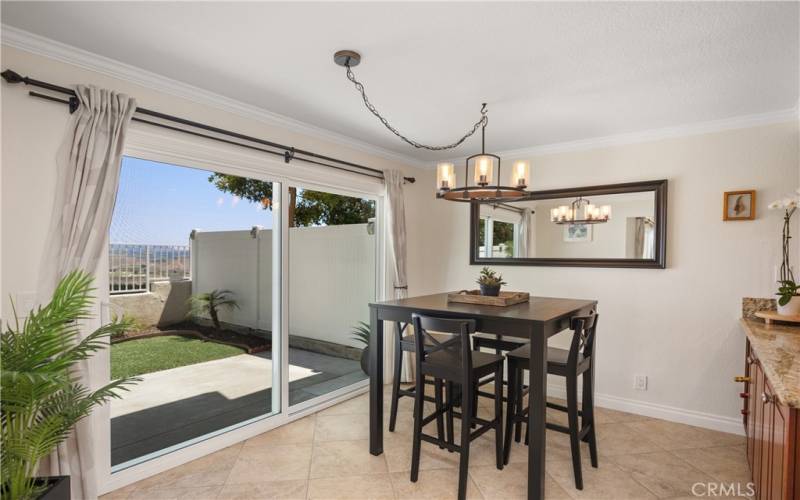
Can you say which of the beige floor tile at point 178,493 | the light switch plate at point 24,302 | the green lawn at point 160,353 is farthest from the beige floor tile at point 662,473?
the light switch plate at point 24,302

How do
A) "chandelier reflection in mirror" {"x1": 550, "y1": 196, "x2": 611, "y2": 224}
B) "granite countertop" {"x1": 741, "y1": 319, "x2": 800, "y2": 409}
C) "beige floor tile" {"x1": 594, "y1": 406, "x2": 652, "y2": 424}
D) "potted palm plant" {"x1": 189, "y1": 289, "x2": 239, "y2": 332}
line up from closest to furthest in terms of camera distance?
"granite countertop" {"x1": 741, "y1": 319, "x2": 800, "y2": 409} → "potted palm plant" {"x1": 189, "y1": 289, "x2": 239, "y2": 332} → "beige floor tile" {"x1": 594, "y1": 406, "x2": 652, "y2": 424} → "chandelier reflection in mirror" {"x1": 550, "y1": 196, "x2": 611, "y2": 224}

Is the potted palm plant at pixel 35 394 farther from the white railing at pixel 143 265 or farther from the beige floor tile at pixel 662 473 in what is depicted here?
the beige floor tile at pixel 662 473

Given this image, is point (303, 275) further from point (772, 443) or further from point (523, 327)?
point (772, 443)

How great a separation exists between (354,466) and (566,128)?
299 centimetres

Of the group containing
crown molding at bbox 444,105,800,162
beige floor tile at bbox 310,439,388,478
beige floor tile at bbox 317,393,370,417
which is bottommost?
beige floor tile at bbox 317,393,370,417

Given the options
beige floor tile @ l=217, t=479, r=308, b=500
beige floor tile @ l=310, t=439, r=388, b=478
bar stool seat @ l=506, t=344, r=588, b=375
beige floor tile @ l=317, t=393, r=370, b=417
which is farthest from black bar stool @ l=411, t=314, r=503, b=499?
beige floor tile @ l=317, t=393, r=370, b=417

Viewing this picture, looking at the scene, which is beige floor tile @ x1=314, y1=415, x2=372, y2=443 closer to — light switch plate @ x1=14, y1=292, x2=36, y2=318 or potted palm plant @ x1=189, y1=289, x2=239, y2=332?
potted palm plant @ x1=189, y1=289, x2=239, y2=332

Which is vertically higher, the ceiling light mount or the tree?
the ceiling light mount

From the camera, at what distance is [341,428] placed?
332 centimetres

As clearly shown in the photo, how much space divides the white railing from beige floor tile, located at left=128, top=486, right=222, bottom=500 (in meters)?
1.14

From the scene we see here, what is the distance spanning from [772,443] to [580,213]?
2495mm

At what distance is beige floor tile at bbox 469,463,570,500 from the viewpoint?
95.6 inches

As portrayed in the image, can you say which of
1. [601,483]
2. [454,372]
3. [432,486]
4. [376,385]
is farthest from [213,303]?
[601,483]

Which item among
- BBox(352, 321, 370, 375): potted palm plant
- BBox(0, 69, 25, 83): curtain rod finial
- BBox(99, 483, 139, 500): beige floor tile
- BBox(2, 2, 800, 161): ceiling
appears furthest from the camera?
BBox(352, 321, 370, 375): potted palm plant
